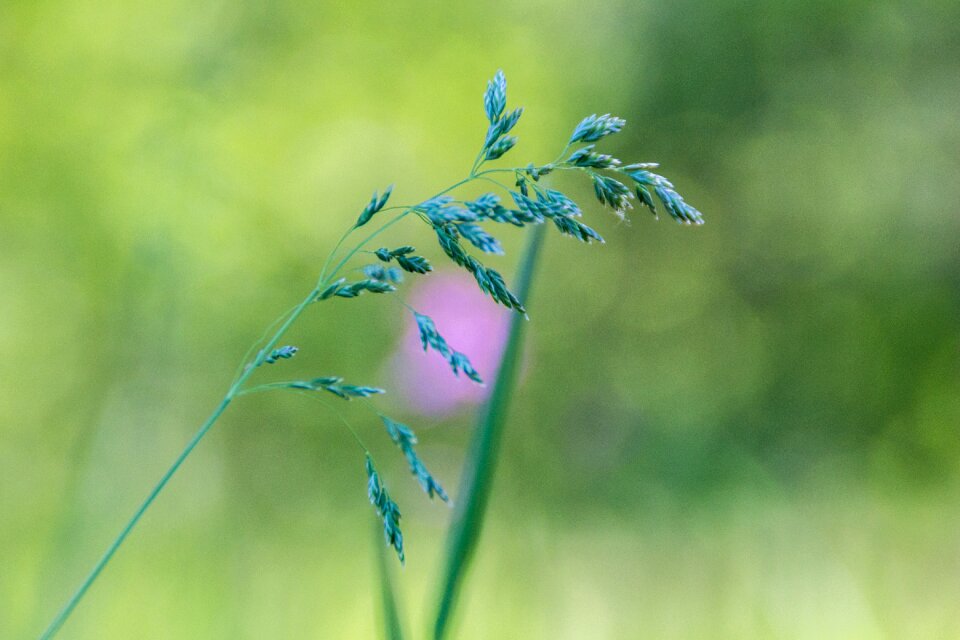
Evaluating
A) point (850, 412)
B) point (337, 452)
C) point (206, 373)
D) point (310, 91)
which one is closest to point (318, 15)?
point (310, 91)

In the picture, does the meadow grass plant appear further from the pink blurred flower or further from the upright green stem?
the pink blurred flower

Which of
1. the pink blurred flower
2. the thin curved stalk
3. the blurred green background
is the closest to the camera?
the thin curved stalk

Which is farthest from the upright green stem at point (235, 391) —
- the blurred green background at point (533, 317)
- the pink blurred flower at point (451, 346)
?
the pink blurred flower at point (451, 346)

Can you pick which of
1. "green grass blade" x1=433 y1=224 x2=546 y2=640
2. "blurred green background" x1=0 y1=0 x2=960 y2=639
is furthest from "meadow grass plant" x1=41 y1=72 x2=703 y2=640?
"blurred green background" x1=0 y1=0 x2=960 y2=639

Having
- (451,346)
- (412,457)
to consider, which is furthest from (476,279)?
(451,346)

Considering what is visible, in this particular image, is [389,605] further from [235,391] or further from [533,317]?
[533,317]

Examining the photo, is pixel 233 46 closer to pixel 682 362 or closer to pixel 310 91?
pixel 310 91
